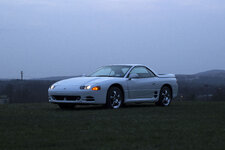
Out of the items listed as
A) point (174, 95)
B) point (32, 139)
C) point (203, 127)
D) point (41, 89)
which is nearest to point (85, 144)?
point (32, 139)

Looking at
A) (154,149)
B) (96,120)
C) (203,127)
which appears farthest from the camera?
(96,120)

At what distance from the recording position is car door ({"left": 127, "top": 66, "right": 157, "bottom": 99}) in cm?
1582

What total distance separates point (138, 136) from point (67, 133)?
115 centimetres

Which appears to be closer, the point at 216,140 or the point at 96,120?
the point at 216,140

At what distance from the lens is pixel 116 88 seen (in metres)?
15.2

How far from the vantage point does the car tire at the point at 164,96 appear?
17078 mm

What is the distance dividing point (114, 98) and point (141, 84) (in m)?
1.40

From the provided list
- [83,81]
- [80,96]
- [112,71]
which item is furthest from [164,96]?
[80,96]

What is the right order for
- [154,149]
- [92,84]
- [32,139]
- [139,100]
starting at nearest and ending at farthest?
1. [154,149]
2. [32,139]
3. [92,84]
4. [139,100]

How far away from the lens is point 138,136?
775cm

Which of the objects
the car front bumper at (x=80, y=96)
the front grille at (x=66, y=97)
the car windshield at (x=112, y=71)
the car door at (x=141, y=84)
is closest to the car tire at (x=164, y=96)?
the car door at (x=141, y=84)

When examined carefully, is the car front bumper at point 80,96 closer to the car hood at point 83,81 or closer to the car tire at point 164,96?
the car hood at point 83,81

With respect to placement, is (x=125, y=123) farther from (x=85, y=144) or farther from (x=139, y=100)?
(x=139, y=100)

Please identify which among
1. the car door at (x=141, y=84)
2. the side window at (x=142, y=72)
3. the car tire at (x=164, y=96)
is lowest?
the car tire at (x=164, y=96)
